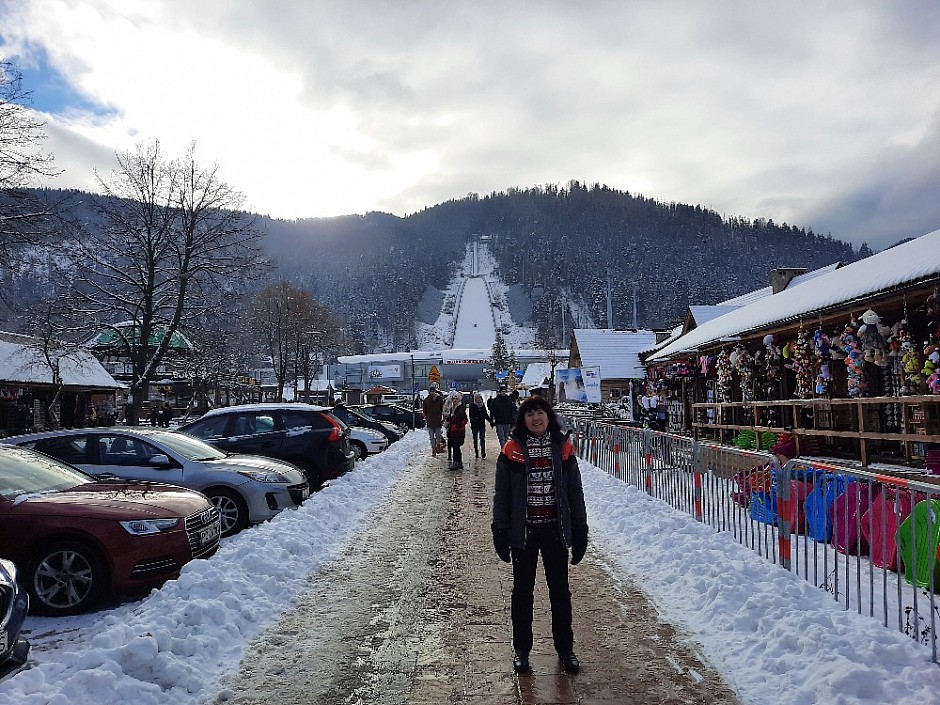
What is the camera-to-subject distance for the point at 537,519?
14.9ft

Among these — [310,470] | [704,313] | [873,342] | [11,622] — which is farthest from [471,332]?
[11,622]

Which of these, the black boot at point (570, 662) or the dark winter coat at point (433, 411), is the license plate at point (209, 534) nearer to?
the black boot at point (570, 662)

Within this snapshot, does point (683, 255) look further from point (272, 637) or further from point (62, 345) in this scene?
point (272, 637)

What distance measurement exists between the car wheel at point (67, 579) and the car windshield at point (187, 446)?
3.28 meters

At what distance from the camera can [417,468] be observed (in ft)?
56.1

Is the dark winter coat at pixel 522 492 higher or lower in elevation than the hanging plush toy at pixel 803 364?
lower

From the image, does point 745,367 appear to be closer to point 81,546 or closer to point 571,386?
point 81,546

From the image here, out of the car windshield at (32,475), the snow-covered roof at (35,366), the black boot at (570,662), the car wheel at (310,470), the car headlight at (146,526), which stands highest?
the snow-covered roof at (35,366)

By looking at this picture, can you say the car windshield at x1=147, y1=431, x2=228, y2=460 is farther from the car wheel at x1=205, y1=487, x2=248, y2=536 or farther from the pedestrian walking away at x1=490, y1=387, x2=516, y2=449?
the pedestrian walking away at x1=490, y1=387, x2=516, y2=449

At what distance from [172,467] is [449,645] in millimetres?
5694

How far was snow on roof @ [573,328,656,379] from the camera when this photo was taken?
137 feet

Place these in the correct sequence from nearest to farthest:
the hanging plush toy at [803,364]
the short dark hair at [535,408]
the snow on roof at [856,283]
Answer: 1. the short dark hair at [535,408]
2. the snow on roof at [856,283]
3. the hanging plush toy at [803,364]

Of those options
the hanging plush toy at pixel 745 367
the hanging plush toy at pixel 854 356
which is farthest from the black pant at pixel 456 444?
the hanging plush toy at pixel 854 356

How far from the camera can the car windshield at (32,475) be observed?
6.49 metres
